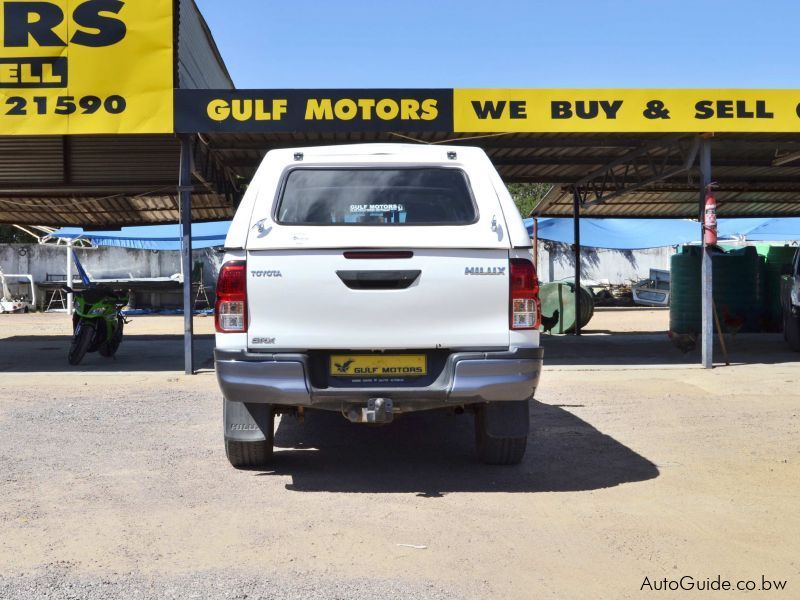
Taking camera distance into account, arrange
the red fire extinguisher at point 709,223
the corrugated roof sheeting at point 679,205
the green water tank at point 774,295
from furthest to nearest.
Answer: the corrugated roof sheeting at point 679,205
the green water tank at point 774,295
the red fire extinguisher at point 709,223

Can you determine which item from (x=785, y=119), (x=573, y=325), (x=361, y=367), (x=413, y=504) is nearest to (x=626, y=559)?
(x=413, y=504)

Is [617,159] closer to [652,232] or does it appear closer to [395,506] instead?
[395,506]

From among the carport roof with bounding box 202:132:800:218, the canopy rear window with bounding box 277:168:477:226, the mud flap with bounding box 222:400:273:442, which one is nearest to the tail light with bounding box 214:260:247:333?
the canopy rear window with bounding box 277:168:477:226

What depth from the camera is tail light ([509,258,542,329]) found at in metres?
5.27

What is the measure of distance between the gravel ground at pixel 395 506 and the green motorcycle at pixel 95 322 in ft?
14.4

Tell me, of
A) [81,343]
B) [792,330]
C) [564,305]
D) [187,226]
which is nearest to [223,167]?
[187,226]

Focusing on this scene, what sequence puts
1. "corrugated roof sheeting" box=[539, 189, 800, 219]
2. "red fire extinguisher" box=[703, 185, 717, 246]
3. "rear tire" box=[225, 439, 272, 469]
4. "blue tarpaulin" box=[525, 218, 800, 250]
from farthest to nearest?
"blue tarpaulin" box=[525, 218, 800, 250] → "corrugated roof sheeting" box=[539, 189, 800, 219] → "red fire extinguisher" box=[703, 185, 717, 246] → "rear tire" box=[225, 439, 272, 469]

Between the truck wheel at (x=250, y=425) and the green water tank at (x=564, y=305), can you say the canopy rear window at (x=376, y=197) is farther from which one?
the green water tank at (x=564, y=305)

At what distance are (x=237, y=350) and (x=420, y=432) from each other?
2727 mm

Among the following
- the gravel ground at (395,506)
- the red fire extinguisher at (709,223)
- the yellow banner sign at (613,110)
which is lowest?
the gravel ground at (395,506)

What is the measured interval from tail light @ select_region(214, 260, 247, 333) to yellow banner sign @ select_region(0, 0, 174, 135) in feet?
21.7

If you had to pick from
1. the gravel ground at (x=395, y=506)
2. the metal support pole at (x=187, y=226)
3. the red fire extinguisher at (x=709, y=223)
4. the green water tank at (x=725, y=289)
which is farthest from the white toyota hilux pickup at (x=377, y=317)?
the green water tank at (x=725, y=289)

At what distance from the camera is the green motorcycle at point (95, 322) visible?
43.8 ft

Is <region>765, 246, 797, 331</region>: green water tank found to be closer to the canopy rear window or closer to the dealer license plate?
the canopy rear window
